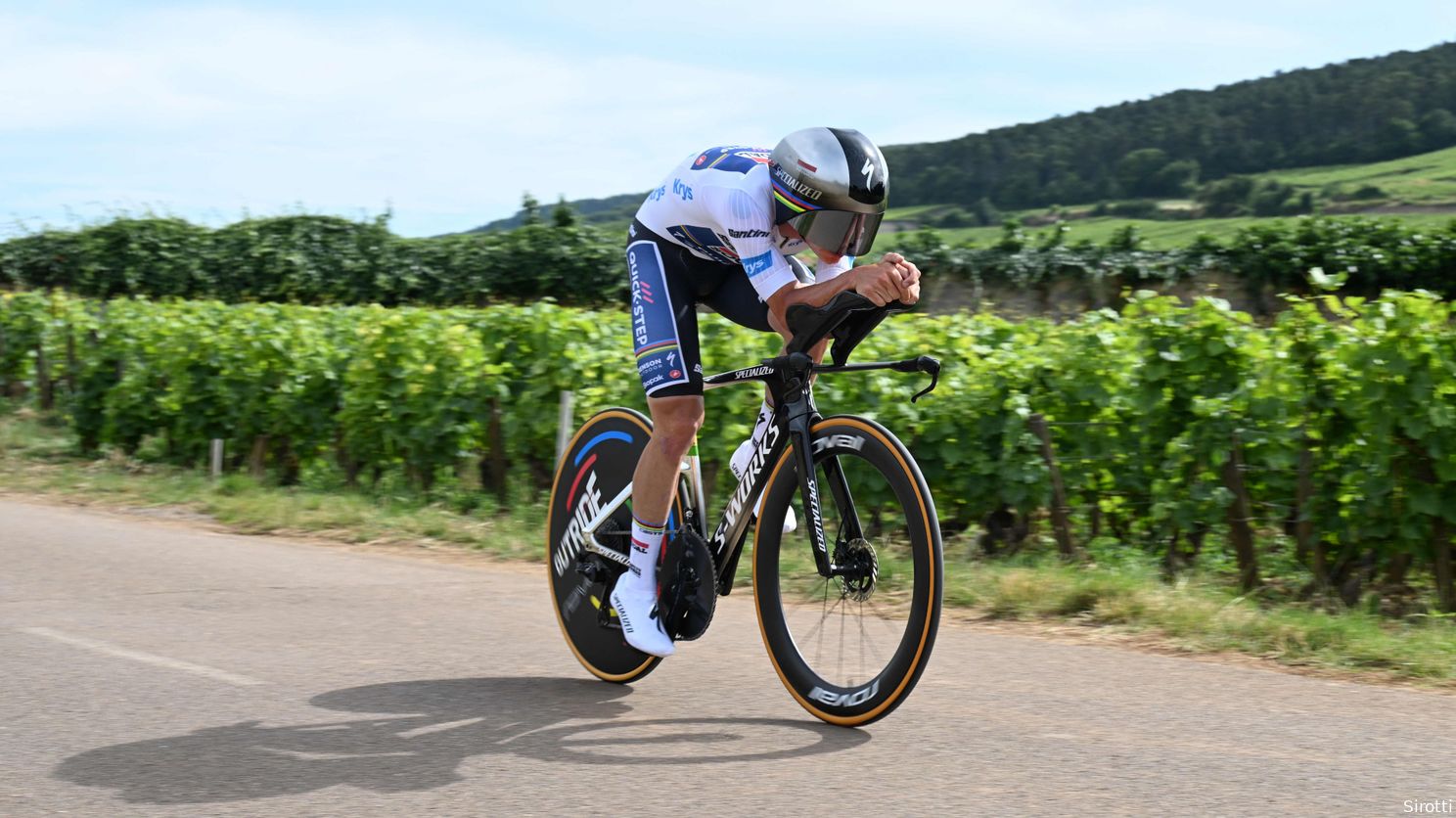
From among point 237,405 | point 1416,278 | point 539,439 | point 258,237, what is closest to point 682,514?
point 539,439

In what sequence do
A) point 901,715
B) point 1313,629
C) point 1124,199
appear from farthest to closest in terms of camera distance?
point 1124,199, point 1313,629, point 901,715

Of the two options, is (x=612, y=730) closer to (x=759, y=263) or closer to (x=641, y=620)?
(x=641, y=620)

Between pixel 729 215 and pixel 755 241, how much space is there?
0.43 ft

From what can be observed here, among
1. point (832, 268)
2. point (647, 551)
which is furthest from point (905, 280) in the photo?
point (647, 551)

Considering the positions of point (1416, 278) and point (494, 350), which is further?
point (1416, 278)

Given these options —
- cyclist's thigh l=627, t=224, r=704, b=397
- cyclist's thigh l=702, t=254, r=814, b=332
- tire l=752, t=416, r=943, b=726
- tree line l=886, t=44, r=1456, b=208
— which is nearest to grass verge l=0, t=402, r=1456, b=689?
tire l=752, t=416, r=943, b=726

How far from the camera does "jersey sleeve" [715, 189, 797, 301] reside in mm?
4020

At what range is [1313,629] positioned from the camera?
5.41 m

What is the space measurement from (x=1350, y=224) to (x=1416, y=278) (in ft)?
4.97

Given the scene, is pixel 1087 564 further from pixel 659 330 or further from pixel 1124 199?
pixel 1124 199

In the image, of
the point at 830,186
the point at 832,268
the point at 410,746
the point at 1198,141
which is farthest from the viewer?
the point at 1198,141

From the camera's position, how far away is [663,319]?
4520mm

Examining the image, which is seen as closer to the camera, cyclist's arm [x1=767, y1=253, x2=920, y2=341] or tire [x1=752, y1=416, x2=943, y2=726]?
cyclist's arm [x1=767, y1=253, x2=920, y2=341]

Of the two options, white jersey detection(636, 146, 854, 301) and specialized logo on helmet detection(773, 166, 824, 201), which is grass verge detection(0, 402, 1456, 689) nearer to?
white jersey detection(636, 146, 854, 301)
